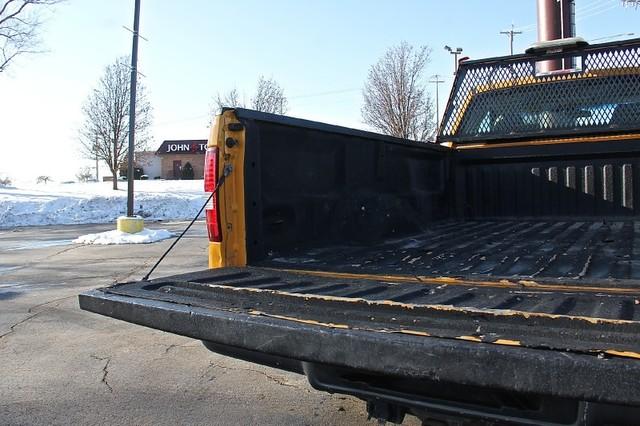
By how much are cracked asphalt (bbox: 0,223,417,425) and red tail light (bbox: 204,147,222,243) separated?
1232mm

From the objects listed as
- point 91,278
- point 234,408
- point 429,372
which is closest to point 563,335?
point 429,372

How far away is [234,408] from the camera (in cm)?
369

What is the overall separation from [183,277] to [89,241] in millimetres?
13708

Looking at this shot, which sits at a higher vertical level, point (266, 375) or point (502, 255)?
point (502, 255)

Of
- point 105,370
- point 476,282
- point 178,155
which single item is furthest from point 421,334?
point 178,155

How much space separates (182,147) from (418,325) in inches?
3051

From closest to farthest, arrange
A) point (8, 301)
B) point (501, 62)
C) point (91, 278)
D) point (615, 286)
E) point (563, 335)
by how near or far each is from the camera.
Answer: point (563, 335) < point (615, 286) < point (501, 62) < point (8, 301) < point (91, 278)

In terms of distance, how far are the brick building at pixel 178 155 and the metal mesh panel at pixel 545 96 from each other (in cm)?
6993

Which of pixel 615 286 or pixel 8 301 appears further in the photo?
pixel 8 301

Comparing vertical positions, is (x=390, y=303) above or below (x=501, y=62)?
below

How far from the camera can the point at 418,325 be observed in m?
1.85

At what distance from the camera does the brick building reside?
7425cm

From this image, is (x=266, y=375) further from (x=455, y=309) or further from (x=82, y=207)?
(x=82, y=207)

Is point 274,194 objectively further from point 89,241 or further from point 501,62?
point 89,241
